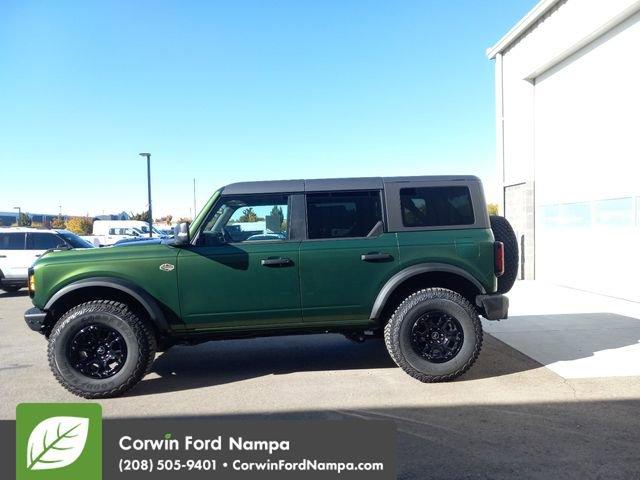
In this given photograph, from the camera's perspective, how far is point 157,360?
5.71 m

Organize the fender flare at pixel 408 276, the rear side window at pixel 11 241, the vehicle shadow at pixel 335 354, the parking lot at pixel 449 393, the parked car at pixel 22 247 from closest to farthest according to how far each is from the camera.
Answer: the parking lot at pixel 449 393 → the fender flare at pixel 408 276 → the vehicle shadow at pixel 335 354 → the parked car at pixel 22 247 → the rear side window at pixel 11 241

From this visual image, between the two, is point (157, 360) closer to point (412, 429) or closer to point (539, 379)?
point (412, 429)

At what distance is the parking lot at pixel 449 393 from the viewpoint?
10.4ft

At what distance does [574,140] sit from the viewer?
10359 millimetres

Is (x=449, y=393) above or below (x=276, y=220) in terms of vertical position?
below

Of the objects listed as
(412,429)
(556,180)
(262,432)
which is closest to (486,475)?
(412,429)

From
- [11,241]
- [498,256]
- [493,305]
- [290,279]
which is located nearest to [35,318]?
[290,279]

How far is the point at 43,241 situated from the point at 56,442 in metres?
11.1

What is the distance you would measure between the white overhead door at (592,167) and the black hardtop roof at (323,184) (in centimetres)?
597

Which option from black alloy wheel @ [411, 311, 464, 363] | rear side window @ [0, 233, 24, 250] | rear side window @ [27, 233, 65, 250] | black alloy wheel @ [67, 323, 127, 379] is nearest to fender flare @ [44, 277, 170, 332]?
black alloy wheel @ [67, 323, 127, 379]

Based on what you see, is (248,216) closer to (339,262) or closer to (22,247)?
(339,262)

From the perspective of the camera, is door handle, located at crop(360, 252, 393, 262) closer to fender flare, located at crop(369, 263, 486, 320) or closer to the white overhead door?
fender flare, located at crop(369, 263, 486, 320)

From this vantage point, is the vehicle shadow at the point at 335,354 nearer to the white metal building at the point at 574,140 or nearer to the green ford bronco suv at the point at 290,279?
the green ford bronco suv at the point at 290,279

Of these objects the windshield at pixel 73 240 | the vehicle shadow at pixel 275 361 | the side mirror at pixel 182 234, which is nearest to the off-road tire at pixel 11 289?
the windshield at pixel 73 240
